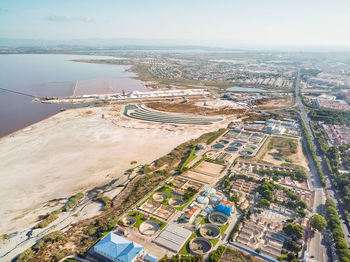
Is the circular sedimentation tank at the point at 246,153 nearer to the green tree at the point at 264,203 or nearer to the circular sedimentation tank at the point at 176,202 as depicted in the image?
the green tree at the point at 264,203

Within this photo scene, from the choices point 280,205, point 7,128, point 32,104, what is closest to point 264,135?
point 280,205

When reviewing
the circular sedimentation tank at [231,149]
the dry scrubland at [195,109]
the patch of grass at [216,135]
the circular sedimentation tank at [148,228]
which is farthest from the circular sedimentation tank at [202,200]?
the dry scrubland at [195,109]

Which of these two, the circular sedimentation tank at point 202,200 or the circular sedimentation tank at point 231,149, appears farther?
the circular sedimentation tank at point 231,149

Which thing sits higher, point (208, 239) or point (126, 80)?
point (126, 80)

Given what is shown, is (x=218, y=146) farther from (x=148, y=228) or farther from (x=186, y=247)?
(x=186, y=247)

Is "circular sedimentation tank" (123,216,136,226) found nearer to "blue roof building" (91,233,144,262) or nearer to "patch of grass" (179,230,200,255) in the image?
"blue roof building" (91,233,144,262)

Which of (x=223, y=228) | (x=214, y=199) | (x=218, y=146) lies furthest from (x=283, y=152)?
(x=223, y=228)

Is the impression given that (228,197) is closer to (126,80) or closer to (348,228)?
(348,228)
